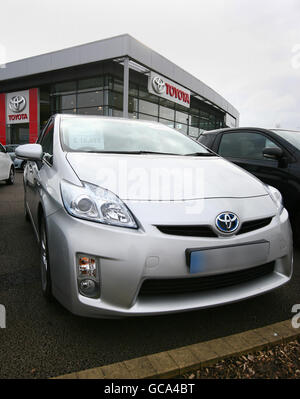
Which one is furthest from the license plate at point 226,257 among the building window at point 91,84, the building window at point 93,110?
the building window at point 91,84

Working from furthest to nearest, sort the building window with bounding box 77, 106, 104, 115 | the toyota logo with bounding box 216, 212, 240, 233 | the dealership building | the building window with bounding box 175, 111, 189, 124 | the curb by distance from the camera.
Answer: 1. the building window with bounding box 175, 111, 189, 124
2. the building window with bounding box 77, 106, 104, 115
3. the dealership building
4. the toyota logo with bounding box 216, 212, 240, 233
5. the curb

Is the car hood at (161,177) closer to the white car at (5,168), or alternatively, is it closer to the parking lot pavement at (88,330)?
the parking lot pavement at (88,330)

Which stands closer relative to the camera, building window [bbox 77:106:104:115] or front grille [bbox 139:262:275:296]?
front grille [bbox 139:262:275:296]

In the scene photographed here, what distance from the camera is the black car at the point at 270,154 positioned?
10.7 ft

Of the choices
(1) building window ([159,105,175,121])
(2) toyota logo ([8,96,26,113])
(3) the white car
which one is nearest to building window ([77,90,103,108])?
(1) building window ([159,105,175,121])

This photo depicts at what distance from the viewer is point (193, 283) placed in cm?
165

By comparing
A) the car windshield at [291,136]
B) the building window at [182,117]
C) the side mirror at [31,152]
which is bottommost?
the side mirror at [31,152]

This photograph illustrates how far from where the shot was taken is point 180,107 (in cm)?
2230

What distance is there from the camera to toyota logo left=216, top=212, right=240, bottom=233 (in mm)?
1683

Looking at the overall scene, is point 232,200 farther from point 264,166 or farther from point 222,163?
point 264,166

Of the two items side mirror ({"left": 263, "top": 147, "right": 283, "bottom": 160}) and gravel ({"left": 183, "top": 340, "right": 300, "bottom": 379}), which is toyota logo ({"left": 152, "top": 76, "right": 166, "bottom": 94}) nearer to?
side mirror ({"left": 263, "top": 147, "right": 283, "bottom": 160})

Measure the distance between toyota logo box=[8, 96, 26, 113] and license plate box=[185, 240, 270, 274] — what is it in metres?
21.8

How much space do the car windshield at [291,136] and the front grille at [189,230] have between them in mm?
2365
